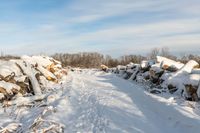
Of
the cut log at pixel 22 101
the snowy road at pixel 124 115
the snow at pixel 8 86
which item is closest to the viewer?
the snowy road at pixel 124 115

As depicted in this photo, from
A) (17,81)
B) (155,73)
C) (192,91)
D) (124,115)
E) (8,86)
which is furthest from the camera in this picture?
(155,73)

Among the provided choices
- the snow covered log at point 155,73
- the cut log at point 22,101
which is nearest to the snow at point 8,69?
the cut log at point 22,101

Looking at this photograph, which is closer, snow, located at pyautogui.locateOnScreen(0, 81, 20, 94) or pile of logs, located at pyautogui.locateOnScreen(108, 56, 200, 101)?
pile of logs, located at pyautogui.locateOnScreen(108, 56, 200, 101)

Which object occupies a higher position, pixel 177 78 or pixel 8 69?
pixel 8 69

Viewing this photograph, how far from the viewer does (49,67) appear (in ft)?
89.8

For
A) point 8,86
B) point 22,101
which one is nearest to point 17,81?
point 8,86

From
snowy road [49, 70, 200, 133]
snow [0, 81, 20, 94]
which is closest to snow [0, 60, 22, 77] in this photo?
snow [0, 81, 20, 94]

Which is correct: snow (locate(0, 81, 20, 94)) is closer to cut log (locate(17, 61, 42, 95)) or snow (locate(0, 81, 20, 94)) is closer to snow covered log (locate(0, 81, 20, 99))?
snow covered log (locate(0, 81, 20, 99))

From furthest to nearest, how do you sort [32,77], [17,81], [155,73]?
[155,73] < [32,77] < [17,81]

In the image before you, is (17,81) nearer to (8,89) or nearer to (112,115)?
(8,89)

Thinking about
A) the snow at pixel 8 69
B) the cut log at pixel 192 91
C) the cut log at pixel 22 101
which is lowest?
the cut log at pixel 22 101

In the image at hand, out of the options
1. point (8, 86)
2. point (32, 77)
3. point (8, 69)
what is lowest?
point (8, 86)

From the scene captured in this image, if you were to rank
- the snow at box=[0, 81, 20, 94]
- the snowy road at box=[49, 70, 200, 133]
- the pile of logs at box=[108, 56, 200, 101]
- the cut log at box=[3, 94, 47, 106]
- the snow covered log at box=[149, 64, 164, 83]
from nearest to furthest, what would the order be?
the snowy road at box=[49, 70, 200, 133]
the cut log at box=[3, 94, 47, 106]
the pile of logs at box=[108, 56, 200, 101]
the snow at box=[0, 81, 20, 94]
the snow covered log at box=[149, 64, 164, 83]

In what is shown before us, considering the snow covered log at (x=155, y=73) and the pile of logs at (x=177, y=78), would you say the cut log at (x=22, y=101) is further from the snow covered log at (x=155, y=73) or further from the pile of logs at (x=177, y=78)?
the snow covered log at (x=155, y=73)
